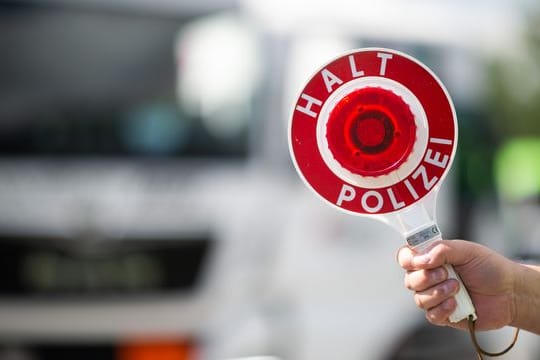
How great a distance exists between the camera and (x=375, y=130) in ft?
5.33

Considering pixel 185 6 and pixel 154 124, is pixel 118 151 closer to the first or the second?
pixel 154 124

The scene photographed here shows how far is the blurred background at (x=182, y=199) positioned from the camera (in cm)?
429

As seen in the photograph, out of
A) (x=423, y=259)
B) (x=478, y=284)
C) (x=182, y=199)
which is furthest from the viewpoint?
(x=182, y=199)

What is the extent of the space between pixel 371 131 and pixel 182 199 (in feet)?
8.90

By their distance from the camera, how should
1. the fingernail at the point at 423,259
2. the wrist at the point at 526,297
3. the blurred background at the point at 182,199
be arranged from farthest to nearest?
the blurred background at the point at 182,199, the wrist at the point at 526,297, the fingernail at the point at 423,259

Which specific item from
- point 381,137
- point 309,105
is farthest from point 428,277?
point 309,105

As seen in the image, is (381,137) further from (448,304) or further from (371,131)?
(448,304)

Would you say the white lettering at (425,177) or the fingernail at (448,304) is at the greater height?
the white lettering at (425,177)

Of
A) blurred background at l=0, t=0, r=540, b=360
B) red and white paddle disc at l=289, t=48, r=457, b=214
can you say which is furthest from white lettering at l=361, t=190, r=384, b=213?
blurred background at l=0, t=0, r=540, b=360

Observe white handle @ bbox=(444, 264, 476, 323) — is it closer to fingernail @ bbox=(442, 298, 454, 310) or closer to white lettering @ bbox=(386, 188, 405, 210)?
fingernail @ bbox=(442, 298, 454, 310)

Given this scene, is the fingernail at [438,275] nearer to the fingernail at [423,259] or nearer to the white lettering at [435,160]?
the fingernail at [423,259]

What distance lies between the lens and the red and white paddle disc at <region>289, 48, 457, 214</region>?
1615 millimetres

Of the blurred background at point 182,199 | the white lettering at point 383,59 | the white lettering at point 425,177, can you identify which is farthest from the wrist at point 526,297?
the blurred background at point 182,199

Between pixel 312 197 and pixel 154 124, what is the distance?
819 millimetres
